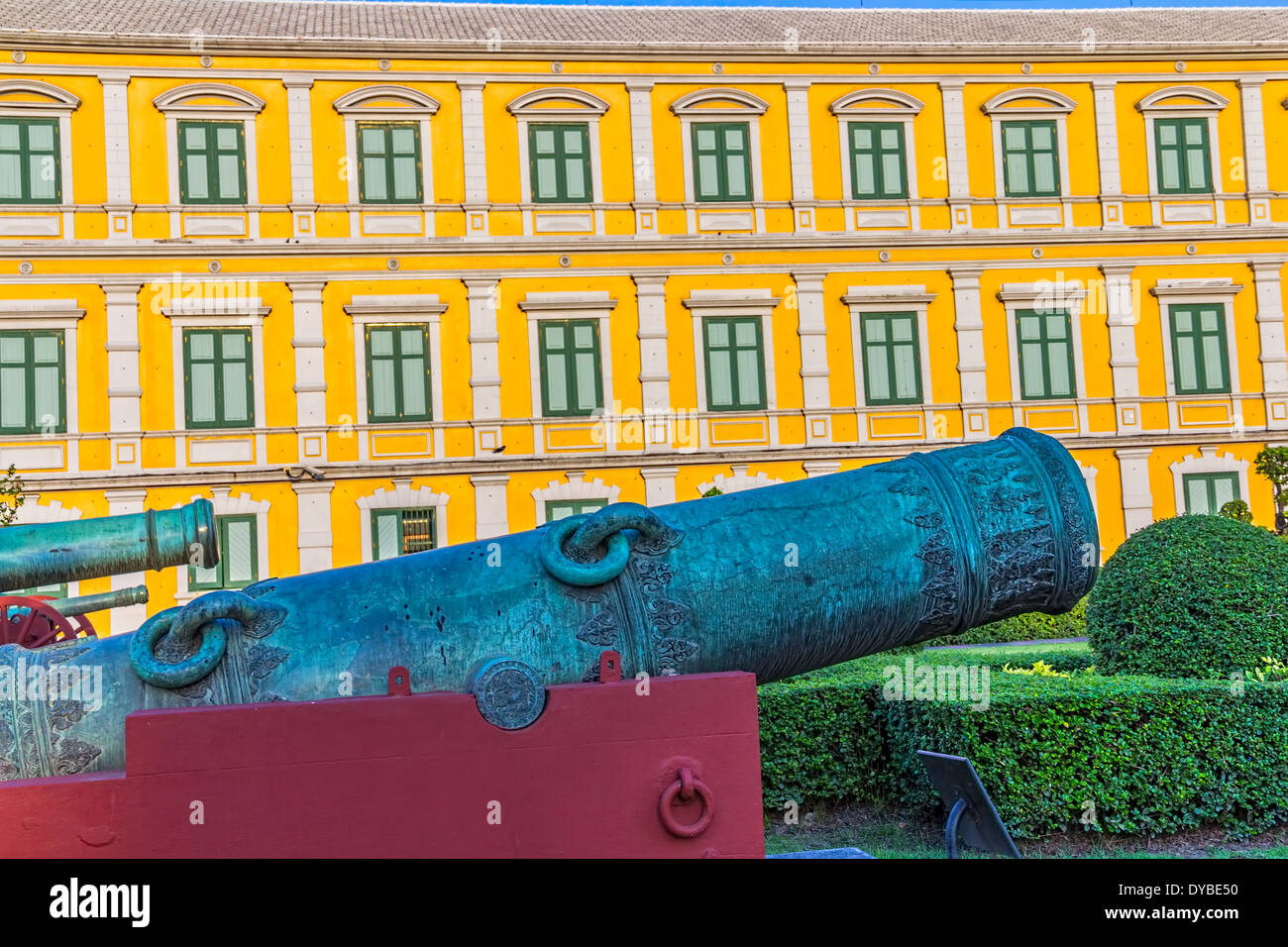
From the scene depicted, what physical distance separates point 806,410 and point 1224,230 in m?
8.54

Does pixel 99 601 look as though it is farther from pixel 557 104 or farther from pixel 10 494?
pixel 557 104

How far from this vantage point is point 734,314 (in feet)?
77.5

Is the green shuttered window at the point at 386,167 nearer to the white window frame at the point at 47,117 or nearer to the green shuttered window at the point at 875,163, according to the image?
the white window frame at the point at 47,117

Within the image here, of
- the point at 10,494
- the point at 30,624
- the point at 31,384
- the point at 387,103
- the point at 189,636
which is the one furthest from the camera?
the point at 387,103

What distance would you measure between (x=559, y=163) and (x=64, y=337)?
343 inches

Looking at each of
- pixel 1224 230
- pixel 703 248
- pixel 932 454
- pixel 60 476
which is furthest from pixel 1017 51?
pixel 932 454

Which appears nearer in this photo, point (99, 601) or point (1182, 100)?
point (99, 601)

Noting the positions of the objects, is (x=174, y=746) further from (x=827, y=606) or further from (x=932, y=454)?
(x=932, y=454)

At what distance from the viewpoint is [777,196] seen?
2394 centimetres

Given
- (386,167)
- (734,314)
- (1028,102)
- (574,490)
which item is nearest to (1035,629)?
(734,314)

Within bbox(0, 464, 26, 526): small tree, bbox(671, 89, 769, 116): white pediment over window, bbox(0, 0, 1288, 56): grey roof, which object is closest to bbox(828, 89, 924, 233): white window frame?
bbox(0, 0, 1288, 56): grey roof

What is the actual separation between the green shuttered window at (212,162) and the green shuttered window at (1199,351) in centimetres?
1670

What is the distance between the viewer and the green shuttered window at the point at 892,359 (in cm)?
2380

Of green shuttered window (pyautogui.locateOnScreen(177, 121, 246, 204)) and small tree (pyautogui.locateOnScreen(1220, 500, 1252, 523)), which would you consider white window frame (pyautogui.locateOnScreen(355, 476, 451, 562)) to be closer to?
→ green shuttered window (pyautogui.locateOnScreen(177, 121, 246, 204))
